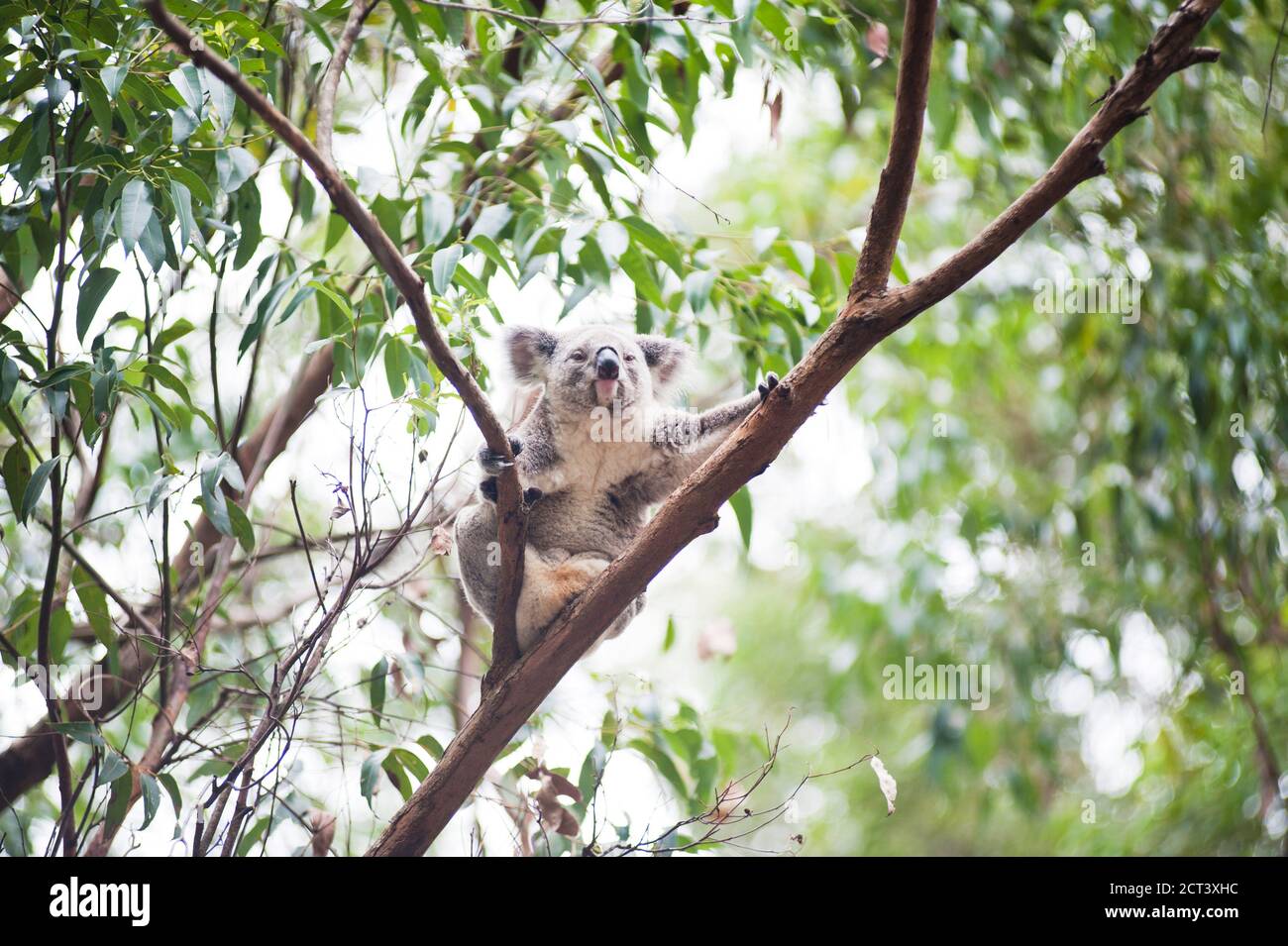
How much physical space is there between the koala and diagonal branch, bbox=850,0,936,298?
2.49 feet

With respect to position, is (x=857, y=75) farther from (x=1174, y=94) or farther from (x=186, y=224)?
(x=186, y=224)

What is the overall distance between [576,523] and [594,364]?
1.52 feet

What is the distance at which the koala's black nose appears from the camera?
2.81 meters

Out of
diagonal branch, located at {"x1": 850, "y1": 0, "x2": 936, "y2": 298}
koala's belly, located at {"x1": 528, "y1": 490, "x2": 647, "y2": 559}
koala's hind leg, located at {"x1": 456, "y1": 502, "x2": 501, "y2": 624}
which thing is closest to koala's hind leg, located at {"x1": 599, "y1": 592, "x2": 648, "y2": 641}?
koala's belly, located at {"x1": 528, "y1": 490, "x2": 647, "y2": 559}

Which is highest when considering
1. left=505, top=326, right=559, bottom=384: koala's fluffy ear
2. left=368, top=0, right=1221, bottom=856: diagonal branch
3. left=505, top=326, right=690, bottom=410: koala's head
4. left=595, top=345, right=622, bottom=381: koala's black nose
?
left=505, top=326, right=559, bottom=384: koala's fluffy ear

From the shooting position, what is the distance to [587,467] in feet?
9.86

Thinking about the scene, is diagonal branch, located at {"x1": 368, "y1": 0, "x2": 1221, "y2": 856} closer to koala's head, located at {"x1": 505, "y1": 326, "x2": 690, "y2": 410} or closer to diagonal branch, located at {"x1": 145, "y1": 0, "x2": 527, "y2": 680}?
diagonal branch, located at {"x1": 145, "y1": 0, "x2": 527, "y2": 680}

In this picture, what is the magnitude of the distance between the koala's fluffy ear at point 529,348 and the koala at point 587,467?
54mm

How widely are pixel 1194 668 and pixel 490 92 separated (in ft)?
13.2

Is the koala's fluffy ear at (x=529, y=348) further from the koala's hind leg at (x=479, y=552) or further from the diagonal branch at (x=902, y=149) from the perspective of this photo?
the diagonal branch at (x=902, y=149)

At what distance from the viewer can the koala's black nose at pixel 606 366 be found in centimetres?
281

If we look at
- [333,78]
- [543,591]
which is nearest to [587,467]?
[543,591]

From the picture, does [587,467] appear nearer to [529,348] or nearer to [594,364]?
[594,364]
